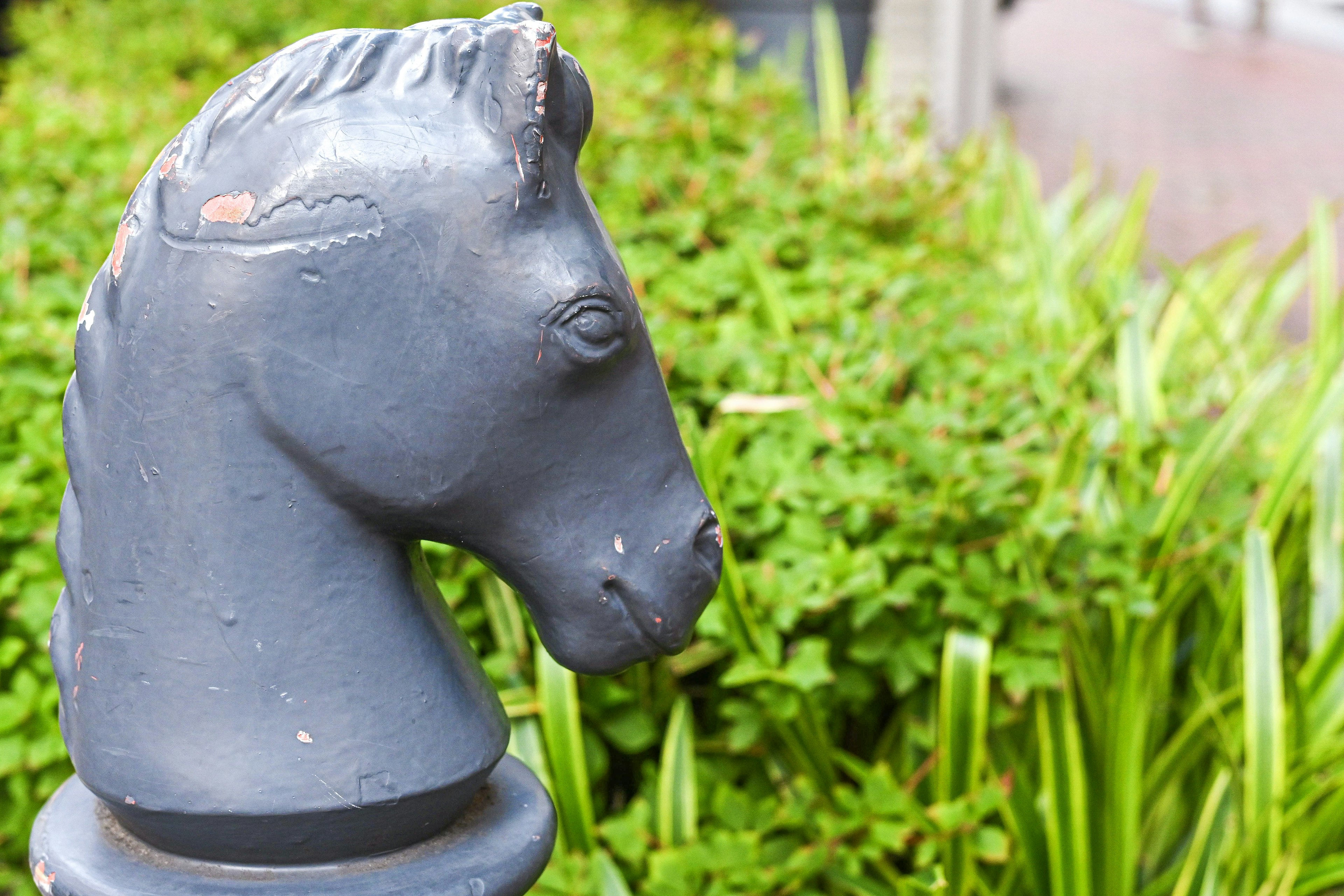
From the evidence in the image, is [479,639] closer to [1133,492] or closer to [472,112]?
[1133,492]

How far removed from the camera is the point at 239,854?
0.93 m

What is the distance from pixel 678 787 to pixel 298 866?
3.39ft

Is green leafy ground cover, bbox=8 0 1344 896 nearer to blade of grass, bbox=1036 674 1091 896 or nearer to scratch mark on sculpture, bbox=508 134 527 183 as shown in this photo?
blade of grass, bbox=1036 674 1091 896

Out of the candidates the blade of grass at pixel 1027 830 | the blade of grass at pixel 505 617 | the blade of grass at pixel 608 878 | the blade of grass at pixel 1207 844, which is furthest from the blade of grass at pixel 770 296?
the blade of grass at pixel 608 878

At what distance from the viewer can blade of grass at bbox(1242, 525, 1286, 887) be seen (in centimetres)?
194

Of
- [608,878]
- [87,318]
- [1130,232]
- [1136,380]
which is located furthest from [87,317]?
[1130,232]

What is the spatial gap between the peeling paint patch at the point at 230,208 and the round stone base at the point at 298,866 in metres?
0.46

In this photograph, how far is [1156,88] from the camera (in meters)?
13.5

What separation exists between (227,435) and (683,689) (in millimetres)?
1390

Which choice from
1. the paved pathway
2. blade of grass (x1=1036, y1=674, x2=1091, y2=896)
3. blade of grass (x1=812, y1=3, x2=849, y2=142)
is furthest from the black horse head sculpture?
the paved pathway

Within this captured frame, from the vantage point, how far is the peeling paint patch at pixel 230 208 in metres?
0.84

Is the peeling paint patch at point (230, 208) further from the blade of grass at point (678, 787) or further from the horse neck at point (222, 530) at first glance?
the blade of grass at point (678, 787)

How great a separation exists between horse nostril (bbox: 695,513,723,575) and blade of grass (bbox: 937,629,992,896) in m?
1.06

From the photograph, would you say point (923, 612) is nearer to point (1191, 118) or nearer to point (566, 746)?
point (566, 746)
